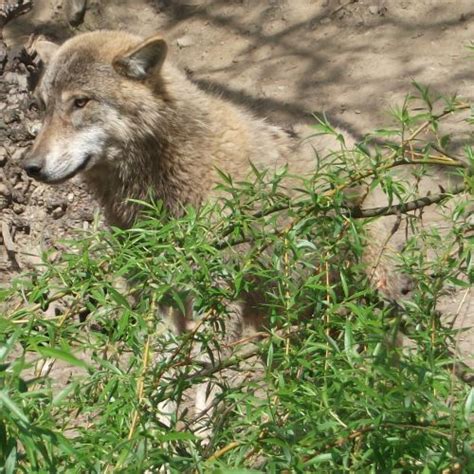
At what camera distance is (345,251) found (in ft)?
7.87

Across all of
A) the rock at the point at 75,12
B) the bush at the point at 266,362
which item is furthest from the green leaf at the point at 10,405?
the rock at the point at 75,12

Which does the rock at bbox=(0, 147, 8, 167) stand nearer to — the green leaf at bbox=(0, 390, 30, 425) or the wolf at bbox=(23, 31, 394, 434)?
the wolf at bbox=(23, 31, 394, 434)

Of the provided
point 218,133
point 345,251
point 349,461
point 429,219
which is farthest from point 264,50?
point 349,461

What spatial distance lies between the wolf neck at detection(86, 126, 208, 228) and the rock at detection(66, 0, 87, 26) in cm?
323

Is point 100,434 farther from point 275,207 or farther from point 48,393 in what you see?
point 275,207

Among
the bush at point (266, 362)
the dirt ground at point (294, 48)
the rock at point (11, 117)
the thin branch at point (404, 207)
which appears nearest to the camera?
the bush at point (266, 362)

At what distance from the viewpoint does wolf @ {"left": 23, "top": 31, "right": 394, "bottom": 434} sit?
432 cm

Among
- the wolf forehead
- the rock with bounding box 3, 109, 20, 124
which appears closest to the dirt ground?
the rock with bounding box 3, 109, 20, 124

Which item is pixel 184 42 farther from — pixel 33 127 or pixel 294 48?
pixel 33 127

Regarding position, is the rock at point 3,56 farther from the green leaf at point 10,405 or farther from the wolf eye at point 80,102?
the green leaf at point 10,405

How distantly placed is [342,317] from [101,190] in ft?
8.01

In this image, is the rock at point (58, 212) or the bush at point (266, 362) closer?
the bush at point (266, 362)

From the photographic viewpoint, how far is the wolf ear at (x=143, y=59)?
443 cm

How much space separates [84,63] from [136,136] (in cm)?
41
